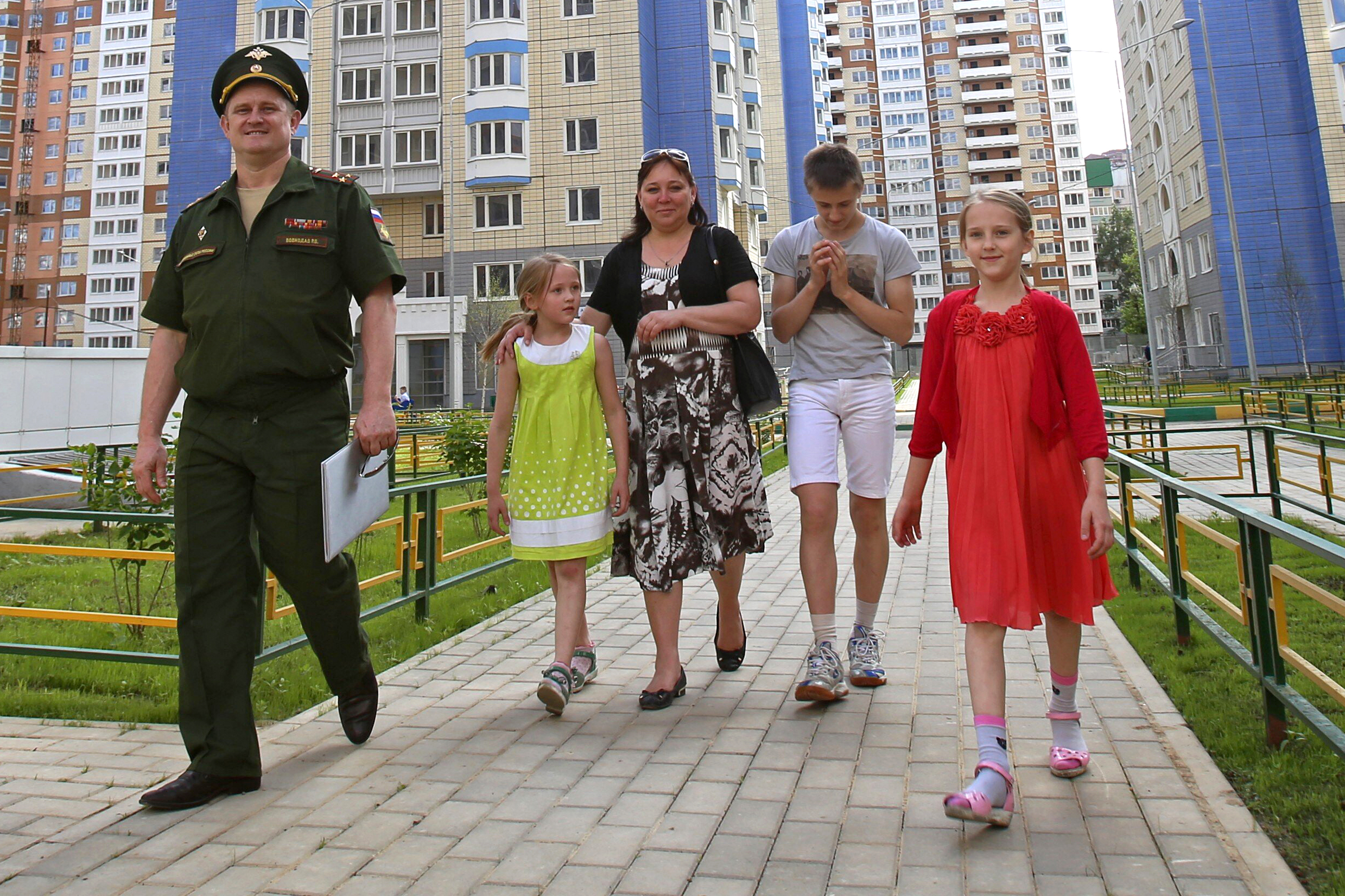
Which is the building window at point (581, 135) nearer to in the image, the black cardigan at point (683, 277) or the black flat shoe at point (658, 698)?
the black cardigan at point (683, 277)

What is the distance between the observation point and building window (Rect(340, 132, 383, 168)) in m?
42.2

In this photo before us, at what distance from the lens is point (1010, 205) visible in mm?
3258

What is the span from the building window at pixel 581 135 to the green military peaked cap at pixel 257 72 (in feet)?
122

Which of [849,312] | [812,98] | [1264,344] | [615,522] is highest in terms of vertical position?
[812,98]

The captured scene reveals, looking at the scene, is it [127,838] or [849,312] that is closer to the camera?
[127,838]

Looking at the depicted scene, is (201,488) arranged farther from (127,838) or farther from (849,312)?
(849,312)

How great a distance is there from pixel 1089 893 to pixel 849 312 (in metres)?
2.61

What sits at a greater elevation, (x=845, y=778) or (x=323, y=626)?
(x=323, y=626)

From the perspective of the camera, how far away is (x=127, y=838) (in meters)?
2.94

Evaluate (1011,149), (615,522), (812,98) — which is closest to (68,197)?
(812,98)

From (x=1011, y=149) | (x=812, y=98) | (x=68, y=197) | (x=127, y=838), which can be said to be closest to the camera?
(x=127, y=838)

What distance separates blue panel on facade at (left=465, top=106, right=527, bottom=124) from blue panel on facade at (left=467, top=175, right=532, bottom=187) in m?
2.34

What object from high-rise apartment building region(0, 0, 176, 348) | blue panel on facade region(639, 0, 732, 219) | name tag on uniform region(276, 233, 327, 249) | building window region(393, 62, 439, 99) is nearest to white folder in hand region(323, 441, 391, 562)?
name tag on uniform region(276, 233, 327, 249)

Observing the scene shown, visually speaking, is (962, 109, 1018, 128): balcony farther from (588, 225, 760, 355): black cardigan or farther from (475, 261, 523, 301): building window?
(588, 225, 760, 355): black cardigan
